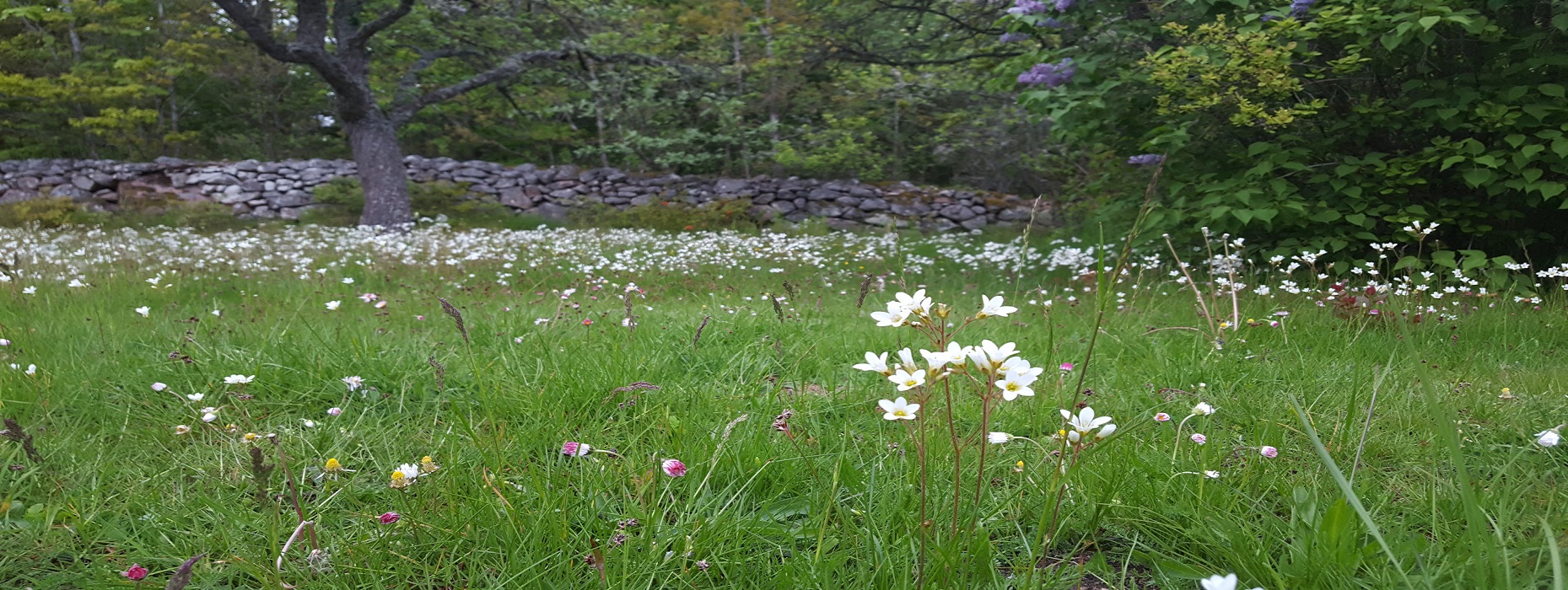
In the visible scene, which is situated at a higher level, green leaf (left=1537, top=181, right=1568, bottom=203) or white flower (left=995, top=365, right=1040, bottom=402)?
white flower (left=995, top=365, right=1040, bottom=402)

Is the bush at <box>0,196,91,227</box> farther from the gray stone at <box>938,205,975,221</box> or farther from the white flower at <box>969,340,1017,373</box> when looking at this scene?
the white flower at <box>969,340,1017,373</box>

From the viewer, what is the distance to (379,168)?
12.2 meters

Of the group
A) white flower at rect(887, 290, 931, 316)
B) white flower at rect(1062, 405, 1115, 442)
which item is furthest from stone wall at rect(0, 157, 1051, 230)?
white flower at rect(1062, 405, 1115, 442)

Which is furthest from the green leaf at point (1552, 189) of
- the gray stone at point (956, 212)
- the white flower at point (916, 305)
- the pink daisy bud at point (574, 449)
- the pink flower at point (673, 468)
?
the gray stone at point (956, 212)

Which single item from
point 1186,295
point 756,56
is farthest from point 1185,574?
point 756,56

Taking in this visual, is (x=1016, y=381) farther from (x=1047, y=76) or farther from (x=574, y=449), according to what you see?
(x=1047, y=76)

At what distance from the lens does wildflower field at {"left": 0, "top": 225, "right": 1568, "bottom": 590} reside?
53.1 inches

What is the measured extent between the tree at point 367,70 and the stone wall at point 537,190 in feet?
9.80

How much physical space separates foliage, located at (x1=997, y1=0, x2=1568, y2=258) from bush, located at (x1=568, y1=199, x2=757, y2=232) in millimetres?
8233

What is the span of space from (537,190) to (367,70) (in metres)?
4.03

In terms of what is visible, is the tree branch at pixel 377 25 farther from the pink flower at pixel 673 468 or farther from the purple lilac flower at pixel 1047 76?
the pink flower at pixel 673 468

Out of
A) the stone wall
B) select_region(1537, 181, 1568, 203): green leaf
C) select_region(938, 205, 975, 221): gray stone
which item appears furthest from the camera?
the stone wall

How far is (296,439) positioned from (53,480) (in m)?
0.50

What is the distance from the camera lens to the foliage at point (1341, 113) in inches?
168
